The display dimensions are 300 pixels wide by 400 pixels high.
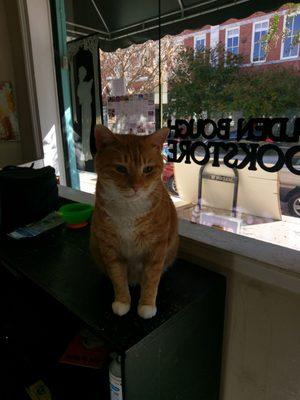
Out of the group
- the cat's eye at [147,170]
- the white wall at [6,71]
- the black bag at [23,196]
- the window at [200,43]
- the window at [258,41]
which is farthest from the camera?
the white wall at [6,71]

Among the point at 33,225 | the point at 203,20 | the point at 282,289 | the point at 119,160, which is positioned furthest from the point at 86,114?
the point at 282,289

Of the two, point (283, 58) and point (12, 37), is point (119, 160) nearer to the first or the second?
point (283, 58)

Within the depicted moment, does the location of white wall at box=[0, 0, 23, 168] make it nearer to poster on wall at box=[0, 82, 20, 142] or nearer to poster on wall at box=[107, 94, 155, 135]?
poster on wall at box=[0, 82, 20, 142]

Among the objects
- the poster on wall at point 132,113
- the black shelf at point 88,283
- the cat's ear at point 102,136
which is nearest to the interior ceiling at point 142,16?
the poster on wall at point 132,113

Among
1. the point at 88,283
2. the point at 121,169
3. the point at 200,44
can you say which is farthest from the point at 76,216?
the point at 200,44

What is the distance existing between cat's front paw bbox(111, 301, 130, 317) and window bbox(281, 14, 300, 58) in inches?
49.3

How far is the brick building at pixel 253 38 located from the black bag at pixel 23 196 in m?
1.06

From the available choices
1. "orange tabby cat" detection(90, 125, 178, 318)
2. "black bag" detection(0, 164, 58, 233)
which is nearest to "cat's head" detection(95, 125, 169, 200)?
"orange tabby cat" detection(90, 125, 178, 318)

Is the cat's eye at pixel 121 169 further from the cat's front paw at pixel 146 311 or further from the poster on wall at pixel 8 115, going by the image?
the poster on wall at pixel 8 115

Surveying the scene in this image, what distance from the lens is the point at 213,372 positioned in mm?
892

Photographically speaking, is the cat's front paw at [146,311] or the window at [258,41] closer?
the cat's front paw at [146,311]

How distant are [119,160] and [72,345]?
58 centimetres

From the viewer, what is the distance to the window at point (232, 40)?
1.41 m

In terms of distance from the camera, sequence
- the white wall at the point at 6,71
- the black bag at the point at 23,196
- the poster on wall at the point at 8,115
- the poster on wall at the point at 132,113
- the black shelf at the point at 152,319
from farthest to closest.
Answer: the poster on wall at the point at 8,115 → the white wall at the point at 6,71 → the poster on wall at the point at 132,113 → the black bag at the point at 23,196 → the black shelf at the point at 152,319
